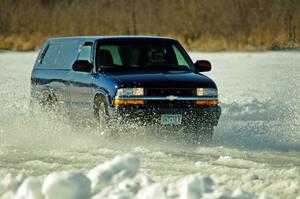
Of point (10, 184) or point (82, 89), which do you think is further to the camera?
point (82, 89)

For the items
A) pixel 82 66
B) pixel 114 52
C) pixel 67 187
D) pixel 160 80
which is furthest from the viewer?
pixel 114 52

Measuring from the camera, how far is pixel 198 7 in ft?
207

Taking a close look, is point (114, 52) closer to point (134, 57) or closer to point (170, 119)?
point (134, 57)

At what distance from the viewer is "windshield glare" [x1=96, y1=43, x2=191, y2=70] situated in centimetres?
1191

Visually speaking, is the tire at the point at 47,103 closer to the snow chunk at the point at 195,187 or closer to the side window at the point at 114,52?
the side window at the point at 114,52

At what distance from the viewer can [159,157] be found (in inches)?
387

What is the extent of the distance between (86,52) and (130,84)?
1706 millimetres

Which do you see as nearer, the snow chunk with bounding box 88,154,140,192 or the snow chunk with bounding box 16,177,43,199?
the snow chunk with bounding box 16,177,43,199

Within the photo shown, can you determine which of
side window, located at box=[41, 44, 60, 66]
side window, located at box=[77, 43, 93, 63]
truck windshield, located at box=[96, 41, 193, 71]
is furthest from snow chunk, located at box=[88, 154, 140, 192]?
side window, located at box=[41, 44, 60, 66]

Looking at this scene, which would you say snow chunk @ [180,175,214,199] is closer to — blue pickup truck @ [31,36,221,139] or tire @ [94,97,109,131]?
blue pickup truck @ [31,36,221,139]

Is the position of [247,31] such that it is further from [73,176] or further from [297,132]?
[73,176]

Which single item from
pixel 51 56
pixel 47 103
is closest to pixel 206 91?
pixel 47 103

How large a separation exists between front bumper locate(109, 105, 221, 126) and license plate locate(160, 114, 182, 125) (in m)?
0.04

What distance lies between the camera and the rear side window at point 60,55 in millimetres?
12874
